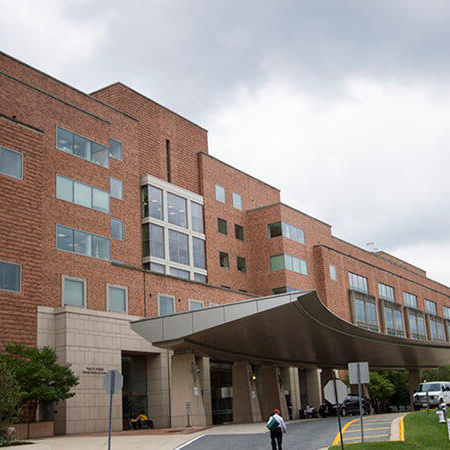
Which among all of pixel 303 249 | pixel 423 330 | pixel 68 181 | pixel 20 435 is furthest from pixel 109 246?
pixel 423 330

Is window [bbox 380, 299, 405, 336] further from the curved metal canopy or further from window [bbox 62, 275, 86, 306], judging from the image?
window [bbox 62, 275, 86, 306]

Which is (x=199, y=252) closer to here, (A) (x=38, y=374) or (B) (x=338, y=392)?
(A) (x=38, y=374)

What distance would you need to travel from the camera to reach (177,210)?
A: 2062 inches

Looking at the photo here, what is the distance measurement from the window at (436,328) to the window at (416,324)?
2.93 m

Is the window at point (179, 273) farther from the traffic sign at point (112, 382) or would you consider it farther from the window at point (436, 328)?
the window at point (436, 328)

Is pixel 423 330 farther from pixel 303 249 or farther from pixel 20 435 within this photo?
pixel 20 435

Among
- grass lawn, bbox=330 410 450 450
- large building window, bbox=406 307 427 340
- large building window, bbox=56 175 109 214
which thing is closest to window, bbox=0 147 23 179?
large building window, bbox=56 175 109 214

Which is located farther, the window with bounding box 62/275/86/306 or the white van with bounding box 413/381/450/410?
the white van with bounding box 413/381/450/410

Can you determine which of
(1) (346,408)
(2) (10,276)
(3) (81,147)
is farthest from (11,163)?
(1) (346,408)

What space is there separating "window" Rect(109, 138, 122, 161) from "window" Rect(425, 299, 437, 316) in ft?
192

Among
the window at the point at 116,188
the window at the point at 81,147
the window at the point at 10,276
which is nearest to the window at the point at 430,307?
the window at the point at 116,188

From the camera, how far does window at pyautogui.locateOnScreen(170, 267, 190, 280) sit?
1969 inches

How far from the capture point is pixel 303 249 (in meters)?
63.3

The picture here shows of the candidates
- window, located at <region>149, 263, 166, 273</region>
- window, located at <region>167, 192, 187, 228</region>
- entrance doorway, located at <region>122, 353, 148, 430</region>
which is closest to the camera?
entrance doorway, located at <region>122, 353, 148, 430</region>
